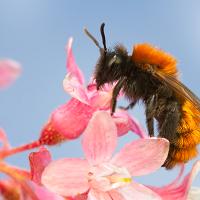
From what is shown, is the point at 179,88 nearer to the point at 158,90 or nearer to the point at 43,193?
the point at 158,90

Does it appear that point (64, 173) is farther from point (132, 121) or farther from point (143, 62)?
point (143, 62)

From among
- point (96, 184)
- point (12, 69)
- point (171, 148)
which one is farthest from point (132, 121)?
point (12, 69)

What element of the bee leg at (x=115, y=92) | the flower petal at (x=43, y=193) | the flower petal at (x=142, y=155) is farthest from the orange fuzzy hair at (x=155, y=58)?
the flower petal at (x=43, y=193)

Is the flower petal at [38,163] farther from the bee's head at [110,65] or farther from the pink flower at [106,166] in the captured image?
the bee's head at [110,65]

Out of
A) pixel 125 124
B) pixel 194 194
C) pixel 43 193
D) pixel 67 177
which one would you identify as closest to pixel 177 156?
pixel 194 194

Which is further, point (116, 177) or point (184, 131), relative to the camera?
point (184, 131)

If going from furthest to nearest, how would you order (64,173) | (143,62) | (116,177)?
(143,62)
(116,177)
(64,173)
